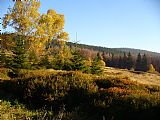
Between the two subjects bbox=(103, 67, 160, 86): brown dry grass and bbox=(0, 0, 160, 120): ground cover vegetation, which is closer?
bbox=(0, 0, 160, 120): ground cover vegetation

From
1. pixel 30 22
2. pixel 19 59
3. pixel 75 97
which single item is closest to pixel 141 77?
pixel 30 22

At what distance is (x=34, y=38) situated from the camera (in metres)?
40.3

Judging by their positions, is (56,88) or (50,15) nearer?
(56,88)

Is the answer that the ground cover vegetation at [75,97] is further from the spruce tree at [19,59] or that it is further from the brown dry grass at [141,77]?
the brown dry grass at [141,77]

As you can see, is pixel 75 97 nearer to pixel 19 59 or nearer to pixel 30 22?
pixel 19 59

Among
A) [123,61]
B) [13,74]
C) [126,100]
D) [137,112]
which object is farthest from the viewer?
[123,61]

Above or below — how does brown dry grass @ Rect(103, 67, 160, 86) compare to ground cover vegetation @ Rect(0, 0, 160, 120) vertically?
below

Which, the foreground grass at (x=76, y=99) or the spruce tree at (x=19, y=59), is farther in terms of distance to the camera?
the spruce tree at (x=19, y=59)

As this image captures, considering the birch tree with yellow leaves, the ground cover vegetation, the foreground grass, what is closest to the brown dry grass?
the birch tree with yellow leaves

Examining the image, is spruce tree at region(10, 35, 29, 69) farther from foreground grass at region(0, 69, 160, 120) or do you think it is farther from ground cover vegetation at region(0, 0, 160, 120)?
foreground grass at region(0, 69, 160, 120)

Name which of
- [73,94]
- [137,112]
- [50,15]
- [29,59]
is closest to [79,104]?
[73,94]

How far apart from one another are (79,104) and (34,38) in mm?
30299

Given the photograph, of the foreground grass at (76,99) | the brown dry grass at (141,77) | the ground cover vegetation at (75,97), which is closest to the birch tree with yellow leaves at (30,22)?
the brown dry grass at (141,77)

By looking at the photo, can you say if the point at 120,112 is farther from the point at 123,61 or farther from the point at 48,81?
the point at 123,61
